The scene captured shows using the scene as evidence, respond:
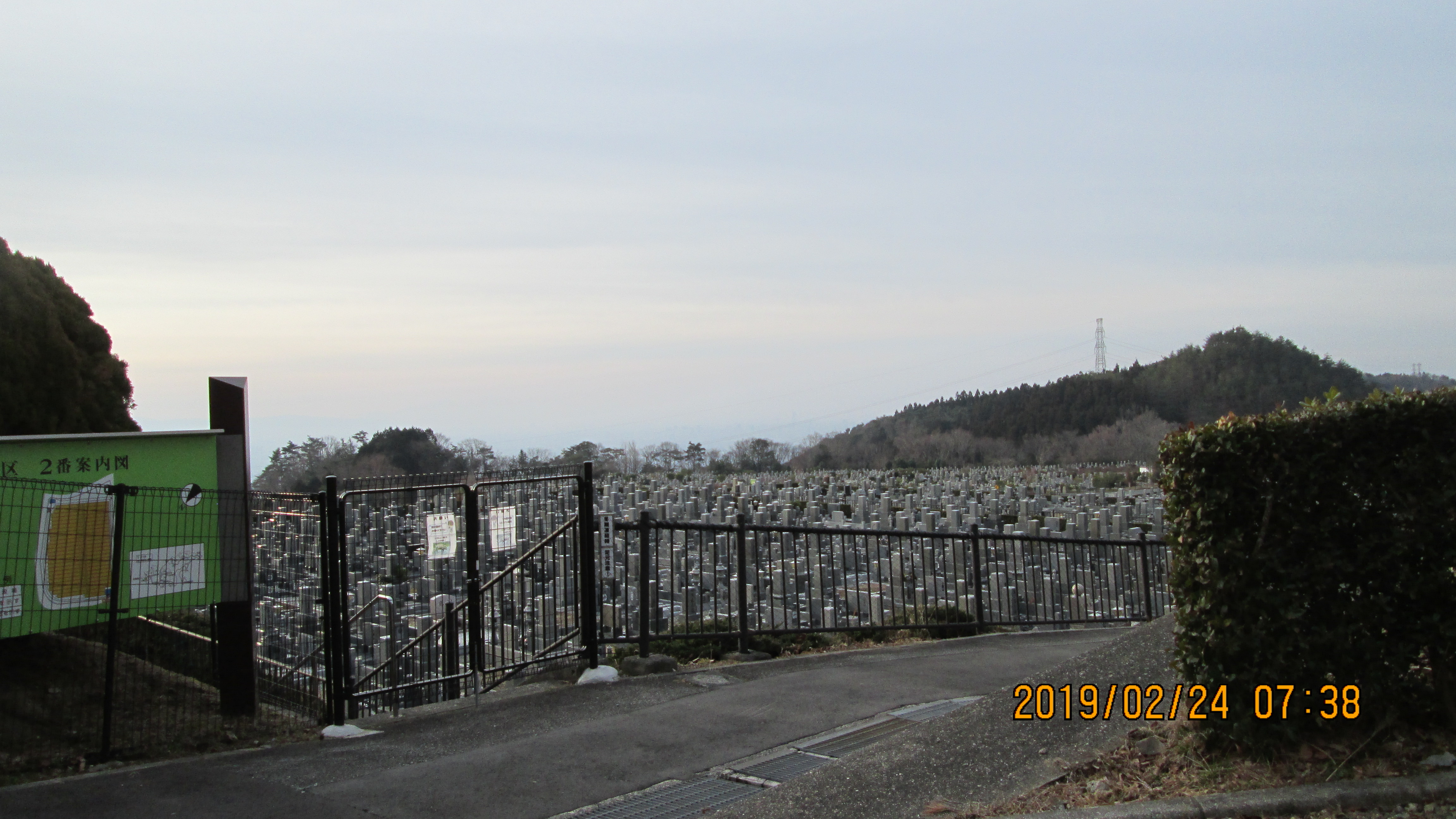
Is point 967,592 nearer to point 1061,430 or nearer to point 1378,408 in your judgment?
point 1378,408

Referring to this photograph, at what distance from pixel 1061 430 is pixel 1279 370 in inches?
572

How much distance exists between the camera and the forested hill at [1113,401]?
47.5 meters

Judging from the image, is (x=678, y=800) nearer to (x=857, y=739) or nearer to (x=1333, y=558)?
(x=857, y=739)

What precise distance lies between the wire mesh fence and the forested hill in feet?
144

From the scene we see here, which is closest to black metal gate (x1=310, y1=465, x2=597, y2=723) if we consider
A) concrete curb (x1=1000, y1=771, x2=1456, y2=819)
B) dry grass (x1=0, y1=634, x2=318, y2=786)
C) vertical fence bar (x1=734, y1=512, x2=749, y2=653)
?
dry grass (x1=0, y1=634, x2=318, y2=786)

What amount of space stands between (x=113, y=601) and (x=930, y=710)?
5170 millimetres

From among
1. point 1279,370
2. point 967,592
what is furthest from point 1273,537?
point 1279,370

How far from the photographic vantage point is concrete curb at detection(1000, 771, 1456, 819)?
3.65 meters

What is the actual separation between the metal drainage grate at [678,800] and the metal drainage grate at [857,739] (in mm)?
735

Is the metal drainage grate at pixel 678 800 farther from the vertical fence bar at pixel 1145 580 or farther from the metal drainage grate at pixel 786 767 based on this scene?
the vertical fence bar at pixel 1145 580

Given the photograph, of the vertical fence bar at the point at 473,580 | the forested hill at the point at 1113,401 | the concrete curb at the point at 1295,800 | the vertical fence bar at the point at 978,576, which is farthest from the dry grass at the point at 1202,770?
the forested hill at the point at 1113,401

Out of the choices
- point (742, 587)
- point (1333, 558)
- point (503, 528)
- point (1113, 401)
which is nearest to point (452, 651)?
point (503, 528)

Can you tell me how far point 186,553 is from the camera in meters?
6.30
